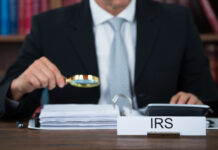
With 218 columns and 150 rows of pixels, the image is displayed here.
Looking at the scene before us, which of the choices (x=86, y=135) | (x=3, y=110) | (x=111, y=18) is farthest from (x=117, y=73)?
(x=86, y=135)

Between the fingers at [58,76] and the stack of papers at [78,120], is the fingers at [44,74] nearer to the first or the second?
the fingers at [58,76]

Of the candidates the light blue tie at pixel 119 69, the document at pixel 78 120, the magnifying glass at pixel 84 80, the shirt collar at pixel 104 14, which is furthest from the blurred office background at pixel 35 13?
the document at pixel 78 120

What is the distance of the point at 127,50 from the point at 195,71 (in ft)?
1.10

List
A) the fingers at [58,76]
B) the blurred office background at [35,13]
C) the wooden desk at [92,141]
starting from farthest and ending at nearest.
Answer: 1. the blurred office background at [35,13]
2. the fingers at [58,76]
3. the wooden desk at [92,141]

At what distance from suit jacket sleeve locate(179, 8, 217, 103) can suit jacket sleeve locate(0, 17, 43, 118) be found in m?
0.68

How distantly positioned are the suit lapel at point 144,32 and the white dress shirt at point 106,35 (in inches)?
1.2

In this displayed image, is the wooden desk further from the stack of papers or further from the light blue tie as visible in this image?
the light blue tie

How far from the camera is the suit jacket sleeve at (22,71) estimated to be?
124 centimetres

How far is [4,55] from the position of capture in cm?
253

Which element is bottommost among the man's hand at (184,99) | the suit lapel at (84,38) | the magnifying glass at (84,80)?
the man's hand at (184,99)

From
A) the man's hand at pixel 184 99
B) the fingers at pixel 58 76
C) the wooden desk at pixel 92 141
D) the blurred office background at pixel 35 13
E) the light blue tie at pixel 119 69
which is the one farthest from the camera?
the blurred office background at pixel 35 13

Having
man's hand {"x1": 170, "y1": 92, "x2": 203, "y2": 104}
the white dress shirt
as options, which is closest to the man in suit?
the white dress shirt

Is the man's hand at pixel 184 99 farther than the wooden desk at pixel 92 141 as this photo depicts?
Yes

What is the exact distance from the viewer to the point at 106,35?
5.36ft
